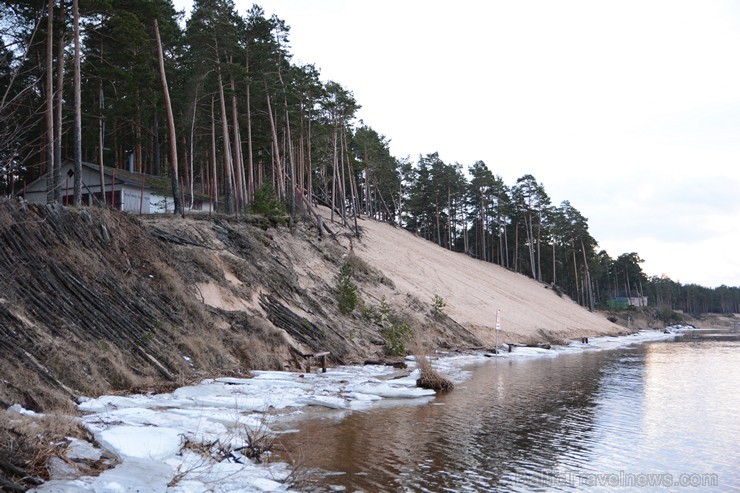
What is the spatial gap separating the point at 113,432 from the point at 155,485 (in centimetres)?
235

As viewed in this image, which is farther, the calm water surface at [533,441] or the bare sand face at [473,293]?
the bare sand face at [473,293]

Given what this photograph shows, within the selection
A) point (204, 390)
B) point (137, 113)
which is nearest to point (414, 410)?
point (204, 390)

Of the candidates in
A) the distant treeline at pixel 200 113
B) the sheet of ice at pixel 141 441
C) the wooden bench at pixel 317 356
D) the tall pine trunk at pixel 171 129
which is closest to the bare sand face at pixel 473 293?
the distant treeline at pixel 200 113

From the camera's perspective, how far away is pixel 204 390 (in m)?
14.3

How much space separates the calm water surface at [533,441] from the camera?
363 inches

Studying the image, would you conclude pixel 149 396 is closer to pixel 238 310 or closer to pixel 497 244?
pixel 238 310

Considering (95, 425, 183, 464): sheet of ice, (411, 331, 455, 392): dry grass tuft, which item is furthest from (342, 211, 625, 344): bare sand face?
(95, 425, 183, 464): sheet of ice

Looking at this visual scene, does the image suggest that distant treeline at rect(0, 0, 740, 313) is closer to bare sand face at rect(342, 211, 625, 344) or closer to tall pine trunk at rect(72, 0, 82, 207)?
tall pine trunk at rect(72, 0, 82, 207)

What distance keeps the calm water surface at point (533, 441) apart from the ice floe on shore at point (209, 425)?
2.83ft

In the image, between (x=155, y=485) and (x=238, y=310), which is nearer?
(x=155, y=485)

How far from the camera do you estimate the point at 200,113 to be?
41.1m

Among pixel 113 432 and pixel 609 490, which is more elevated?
pixel 113 432

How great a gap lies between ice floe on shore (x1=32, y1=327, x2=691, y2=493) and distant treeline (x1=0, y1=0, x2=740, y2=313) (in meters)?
4.38

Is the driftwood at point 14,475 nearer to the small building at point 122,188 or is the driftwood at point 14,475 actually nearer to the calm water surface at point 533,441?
the calm water surface at point 533,441
